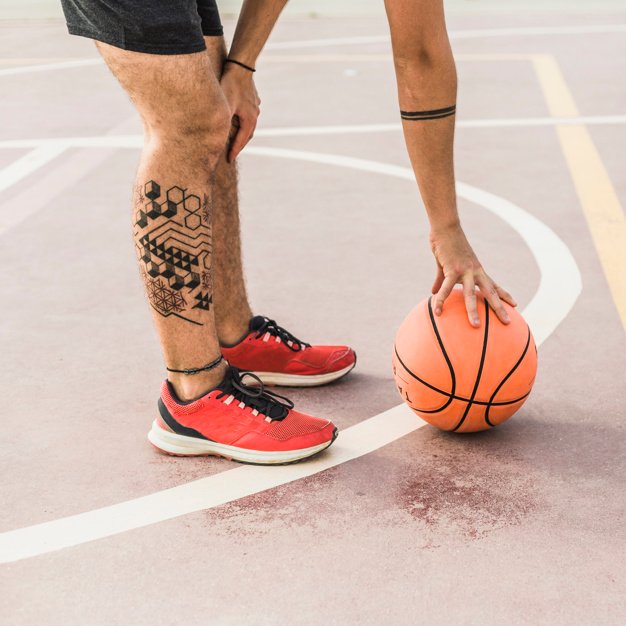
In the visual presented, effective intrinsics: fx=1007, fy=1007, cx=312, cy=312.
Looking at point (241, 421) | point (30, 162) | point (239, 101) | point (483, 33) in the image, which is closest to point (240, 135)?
point (239, 101)

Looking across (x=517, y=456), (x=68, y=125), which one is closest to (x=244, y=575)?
(x=517, y=456)

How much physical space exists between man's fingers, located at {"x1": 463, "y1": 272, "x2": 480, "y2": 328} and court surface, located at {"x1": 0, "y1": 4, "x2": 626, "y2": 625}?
0.40 m

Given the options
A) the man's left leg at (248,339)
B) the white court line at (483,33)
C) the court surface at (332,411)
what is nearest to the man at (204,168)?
the court surface at (332,411)

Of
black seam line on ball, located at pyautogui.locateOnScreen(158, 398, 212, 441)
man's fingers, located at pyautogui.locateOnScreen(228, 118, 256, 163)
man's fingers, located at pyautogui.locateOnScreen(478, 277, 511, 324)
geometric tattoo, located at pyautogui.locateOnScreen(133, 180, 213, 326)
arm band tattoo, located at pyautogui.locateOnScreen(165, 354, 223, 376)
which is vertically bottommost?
black seam line on ball, located at pyautogui.locateOnScreen(158, 398, 212, 441)

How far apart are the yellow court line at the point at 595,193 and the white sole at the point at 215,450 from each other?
1.52 m

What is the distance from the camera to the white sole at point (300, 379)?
11.0 feet

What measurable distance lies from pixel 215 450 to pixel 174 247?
1.96 feet

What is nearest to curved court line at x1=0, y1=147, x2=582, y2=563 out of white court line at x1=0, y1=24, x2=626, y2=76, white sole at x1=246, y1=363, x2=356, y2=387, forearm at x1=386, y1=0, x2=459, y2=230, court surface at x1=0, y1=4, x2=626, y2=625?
court surface at x1=0, y1=4, x2=626, y2=625

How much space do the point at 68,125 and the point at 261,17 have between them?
415 cm

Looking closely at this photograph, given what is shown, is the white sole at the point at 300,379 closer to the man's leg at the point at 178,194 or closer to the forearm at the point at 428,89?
the man's leg at the point at 178,194

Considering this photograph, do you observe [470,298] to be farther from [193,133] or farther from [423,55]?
[193,133]

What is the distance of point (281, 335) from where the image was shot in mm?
3393

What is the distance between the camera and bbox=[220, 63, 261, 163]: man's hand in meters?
3.07

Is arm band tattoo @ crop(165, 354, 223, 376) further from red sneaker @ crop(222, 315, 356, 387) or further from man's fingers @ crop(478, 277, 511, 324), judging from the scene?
man's fingers @ crop(478, 277, 511, 324)
